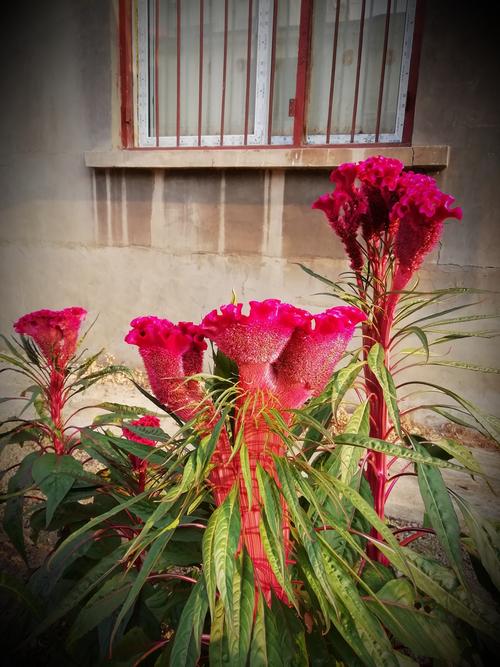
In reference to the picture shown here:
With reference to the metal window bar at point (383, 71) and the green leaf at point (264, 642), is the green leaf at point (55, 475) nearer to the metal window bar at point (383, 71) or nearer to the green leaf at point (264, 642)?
the green leaf at point (264, 642)

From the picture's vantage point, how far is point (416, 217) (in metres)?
0.90

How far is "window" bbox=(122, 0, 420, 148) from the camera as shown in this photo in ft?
9.14

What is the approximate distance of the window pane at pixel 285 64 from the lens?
2.92m

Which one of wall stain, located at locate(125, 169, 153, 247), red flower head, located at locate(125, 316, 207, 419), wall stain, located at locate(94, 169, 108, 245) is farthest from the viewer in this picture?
wall stain, located at locate(94, 169, 108, 245)

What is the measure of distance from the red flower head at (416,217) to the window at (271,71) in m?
2.12

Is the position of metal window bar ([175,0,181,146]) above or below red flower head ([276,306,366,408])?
above

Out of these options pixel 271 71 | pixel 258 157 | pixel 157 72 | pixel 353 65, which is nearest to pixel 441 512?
pixel 258 157

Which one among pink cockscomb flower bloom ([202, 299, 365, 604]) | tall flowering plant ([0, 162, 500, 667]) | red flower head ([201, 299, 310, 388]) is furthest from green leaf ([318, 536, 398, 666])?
red flower head ([201, 299, 310, 388])

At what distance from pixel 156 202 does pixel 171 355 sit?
2.77m

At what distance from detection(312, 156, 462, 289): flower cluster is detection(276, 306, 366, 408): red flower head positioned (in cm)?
28

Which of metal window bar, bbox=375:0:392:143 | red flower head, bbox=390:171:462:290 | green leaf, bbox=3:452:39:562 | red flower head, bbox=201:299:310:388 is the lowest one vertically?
green leaf, bbox=3:452:39:562

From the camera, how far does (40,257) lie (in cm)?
376

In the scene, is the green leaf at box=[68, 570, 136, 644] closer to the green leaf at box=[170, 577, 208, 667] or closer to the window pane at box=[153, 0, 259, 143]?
the green leaf at box=[170, 577, 208, 667]

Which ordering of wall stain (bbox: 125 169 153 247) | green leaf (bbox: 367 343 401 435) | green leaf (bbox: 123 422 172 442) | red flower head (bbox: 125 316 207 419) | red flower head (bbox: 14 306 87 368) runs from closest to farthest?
red flower head (bbox: 125 316 207 419) → green leaf (bbox: 367 343 401 435) → green leaf (bbox: 123 422 172 442) → red flower head (bbox: 14 306 87 368) → wall stain (bbox: 125 169 153 247)
